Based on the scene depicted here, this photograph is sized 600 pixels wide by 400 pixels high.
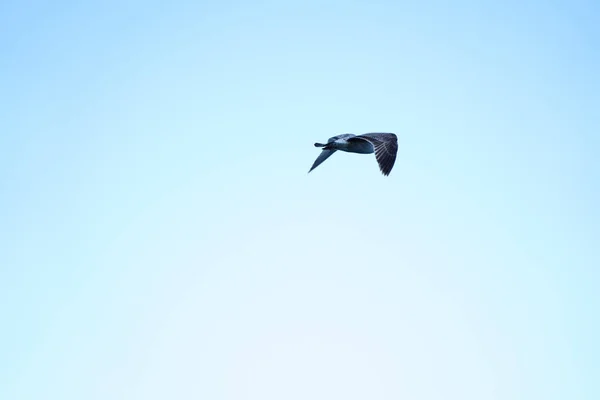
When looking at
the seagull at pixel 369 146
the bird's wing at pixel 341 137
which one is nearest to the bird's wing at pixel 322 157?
the seagull at pixel 369 146

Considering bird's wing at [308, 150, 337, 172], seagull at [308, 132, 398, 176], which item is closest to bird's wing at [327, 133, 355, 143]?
seagull at [308, 132, 398, 176]

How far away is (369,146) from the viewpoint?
67.1m

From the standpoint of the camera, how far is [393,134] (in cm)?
6506

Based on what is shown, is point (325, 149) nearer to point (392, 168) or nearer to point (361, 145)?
point (361, 145)

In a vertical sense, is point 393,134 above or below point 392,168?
above

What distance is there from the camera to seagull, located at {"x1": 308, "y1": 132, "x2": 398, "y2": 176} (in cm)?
6100

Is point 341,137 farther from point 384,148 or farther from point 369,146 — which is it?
point 384,148

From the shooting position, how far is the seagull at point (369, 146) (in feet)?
200

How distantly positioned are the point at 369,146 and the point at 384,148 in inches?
193

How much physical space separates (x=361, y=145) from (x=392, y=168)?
753 centimetres

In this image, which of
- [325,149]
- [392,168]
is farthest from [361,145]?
[392,168]

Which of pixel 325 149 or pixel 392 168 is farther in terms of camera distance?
pixel 325 149

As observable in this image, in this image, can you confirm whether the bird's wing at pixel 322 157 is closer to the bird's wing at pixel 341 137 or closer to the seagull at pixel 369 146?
the seagull at pixel 369 146

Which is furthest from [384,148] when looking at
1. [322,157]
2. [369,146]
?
[322,157]
